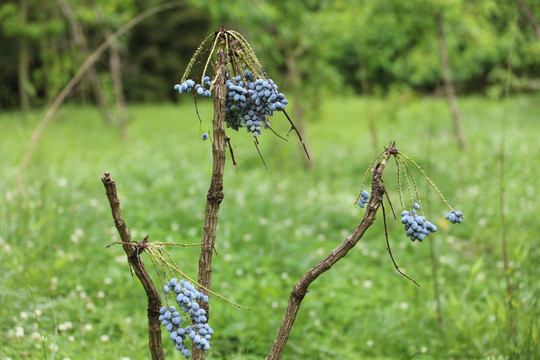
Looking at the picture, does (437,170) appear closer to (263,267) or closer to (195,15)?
(263,267)

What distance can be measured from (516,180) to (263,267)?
4.00m

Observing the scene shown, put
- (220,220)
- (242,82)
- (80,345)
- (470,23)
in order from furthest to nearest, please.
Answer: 1. (470,23)
2. (220,220)
3. (80,345)
4. (242,82)

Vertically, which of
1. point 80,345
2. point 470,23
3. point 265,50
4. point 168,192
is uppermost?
point 470,23

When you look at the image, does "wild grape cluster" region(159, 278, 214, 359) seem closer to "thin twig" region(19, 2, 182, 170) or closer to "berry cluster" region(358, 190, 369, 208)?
"berry cluster" region(358, 190, 369, 208)

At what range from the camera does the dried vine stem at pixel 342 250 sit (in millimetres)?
1590

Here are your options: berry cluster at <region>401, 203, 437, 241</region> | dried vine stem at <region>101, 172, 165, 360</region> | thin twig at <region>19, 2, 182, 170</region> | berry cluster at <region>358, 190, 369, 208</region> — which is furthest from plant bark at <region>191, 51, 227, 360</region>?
thin twig at <region>19, 2, 182, 170</region>

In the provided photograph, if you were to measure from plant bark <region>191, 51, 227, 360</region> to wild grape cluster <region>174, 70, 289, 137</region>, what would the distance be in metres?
0.04

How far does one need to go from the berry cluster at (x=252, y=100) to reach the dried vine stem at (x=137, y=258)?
1.56ft

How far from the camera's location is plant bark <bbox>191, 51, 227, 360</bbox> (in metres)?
1.62

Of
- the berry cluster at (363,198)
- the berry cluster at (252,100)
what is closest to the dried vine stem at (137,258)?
the berry cluster at (252,100)

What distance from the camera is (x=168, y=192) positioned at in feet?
19.5

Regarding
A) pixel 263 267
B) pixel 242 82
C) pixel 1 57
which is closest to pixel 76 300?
pixel 263 267

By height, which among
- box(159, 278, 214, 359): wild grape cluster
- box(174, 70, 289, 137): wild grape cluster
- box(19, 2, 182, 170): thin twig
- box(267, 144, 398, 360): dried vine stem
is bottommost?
box(159, 278, 214, 359): wild grape cluster

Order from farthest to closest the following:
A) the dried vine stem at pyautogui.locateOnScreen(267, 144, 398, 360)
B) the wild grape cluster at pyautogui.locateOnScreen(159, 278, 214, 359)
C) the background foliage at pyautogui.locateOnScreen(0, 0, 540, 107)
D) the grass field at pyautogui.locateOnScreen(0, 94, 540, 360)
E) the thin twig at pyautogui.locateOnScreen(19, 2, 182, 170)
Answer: the background foliage at pyautogui.locateOnScreen(0, 0, 540, 107) → the thin twig at pyautogui.locateOnScreen(19, 2, 182, 170) → the grass field at pyautogui.locateOnScreen(0, 94, 540, 360) → the dried vine stem at pyautogui.locateOnScreen(267, 144, 398, 360) → the wild grape cluster at pyautogui.locateOnScreen(159, 278, 214, 359)
